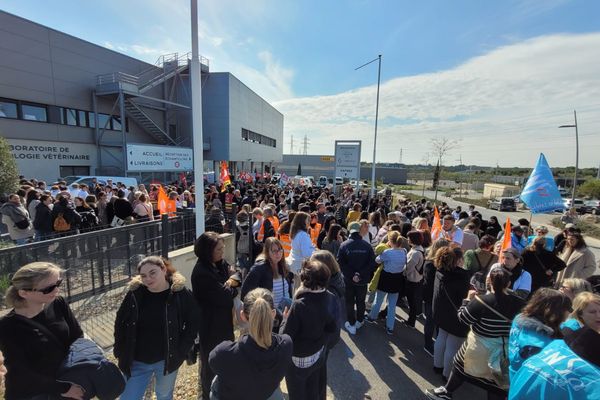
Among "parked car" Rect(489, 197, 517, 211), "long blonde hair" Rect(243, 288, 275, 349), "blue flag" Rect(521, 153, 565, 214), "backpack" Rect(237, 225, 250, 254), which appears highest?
"blue flag" Rect(521, 153, 565, 214)

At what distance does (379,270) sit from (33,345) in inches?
165

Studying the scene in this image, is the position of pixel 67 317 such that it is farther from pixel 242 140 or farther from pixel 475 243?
pixel 242 140

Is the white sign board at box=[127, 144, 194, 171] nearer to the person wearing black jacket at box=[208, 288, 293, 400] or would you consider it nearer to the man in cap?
the man in cap

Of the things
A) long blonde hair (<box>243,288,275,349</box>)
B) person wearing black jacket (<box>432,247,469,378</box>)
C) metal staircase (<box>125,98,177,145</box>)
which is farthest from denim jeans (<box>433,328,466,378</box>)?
metal staircase (<box>125,98,177,145</box>)

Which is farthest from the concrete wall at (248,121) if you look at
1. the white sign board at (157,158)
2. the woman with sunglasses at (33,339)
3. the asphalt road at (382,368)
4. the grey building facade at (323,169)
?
the woman with sunglasses at (33,339)

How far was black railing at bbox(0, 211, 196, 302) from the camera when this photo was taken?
3598 millimetres

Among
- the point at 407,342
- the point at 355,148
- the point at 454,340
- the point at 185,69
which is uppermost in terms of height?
the point at 185,69

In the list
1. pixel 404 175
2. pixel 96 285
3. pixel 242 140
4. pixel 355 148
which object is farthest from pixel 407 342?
pixel 404 175

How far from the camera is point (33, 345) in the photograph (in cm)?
194

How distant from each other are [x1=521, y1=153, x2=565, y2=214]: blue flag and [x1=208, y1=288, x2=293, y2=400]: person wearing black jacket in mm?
6955

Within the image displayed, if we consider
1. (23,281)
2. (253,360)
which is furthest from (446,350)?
(23,281)

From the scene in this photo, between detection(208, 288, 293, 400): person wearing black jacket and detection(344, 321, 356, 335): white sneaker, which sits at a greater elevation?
detection(208, 288, 293, 400): person wearing black jacket

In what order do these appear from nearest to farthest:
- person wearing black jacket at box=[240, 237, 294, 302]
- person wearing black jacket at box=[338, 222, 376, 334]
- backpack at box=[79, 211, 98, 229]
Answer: person wearing black jacket at box=[240, 237, 294, 302] → person wearing black jacket at box=[338, 222, 376, 334] → backpack at box=[79, 211, 98, 229]

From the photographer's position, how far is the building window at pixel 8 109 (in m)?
17.0
